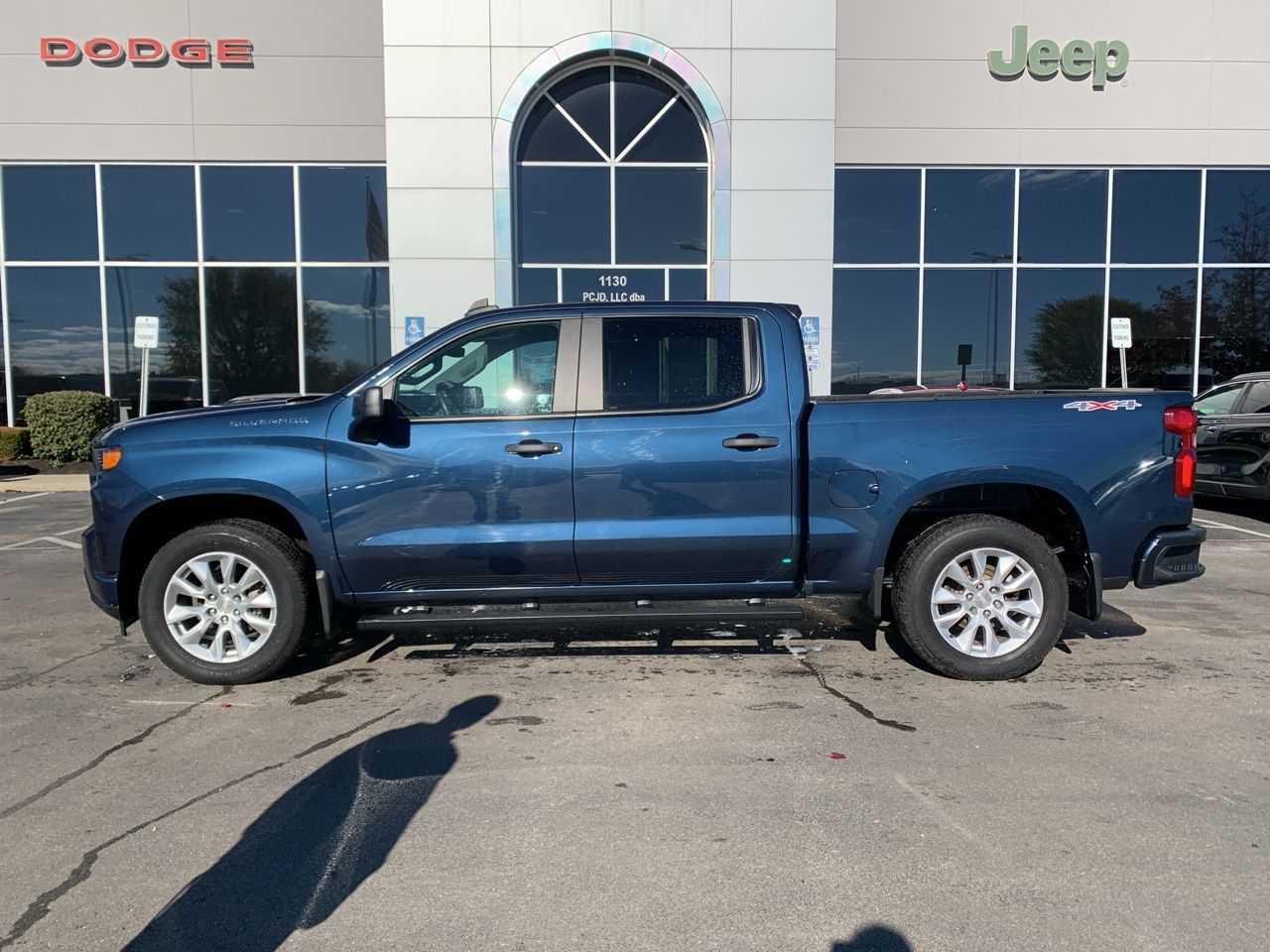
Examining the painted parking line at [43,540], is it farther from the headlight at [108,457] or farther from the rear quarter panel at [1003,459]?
the rear quarter panel at [1003,459]

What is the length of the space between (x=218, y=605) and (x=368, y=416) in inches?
53.3

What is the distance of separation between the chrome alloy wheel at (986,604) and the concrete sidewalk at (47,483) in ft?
46.2

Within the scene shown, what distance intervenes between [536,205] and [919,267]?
681 centimetres

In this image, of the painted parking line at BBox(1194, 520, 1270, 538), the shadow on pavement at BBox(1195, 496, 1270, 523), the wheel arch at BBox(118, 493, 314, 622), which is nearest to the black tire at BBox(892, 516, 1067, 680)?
the wheel arch at BBox(118, 493, 314, 622)

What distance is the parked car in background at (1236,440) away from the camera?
10047 millimetres

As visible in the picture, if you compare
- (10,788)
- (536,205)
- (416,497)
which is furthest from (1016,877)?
(536,205)

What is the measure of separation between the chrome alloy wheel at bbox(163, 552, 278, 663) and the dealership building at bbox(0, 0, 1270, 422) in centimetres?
1062

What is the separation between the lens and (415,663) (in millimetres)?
5387

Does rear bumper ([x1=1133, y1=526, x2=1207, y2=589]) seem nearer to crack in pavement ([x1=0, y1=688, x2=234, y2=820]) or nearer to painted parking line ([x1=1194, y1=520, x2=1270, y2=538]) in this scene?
crack in pavement ([x1=0, y1=688, x2=234, y2=820])

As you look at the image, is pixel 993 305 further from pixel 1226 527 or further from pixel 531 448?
pixel 531 448

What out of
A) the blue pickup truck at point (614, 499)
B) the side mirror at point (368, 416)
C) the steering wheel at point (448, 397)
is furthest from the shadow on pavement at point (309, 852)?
the steering wheel at point (448, 397)

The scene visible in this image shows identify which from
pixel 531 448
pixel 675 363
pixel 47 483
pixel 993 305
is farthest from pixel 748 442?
pixel 47 483

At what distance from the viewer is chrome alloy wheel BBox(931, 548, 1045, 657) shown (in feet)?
16.1

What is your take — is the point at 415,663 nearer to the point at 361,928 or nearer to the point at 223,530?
the point at 223,530
